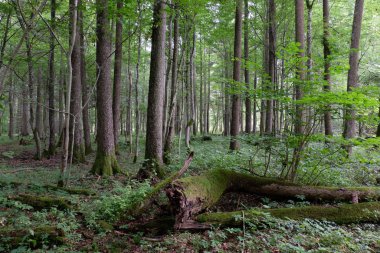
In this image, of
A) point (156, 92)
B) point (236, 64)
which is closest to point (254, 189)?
point (156, 92)

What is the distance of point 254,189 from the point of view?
6.24 m

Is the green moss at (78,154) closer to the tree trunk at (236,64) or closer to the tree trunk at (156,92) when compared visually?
the tree trunk at (156,92)

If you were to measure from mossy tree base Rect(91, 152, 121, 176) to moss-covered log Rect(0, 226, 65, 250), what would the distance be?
4659mm

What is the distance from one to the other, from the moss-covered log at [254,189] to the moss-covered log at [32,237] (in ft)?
7.40

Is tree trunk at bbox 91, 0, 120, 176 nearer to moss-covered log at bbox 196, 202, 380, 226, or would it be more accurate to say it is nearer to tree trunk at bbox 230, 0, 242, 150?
moss-covered log at bbox 196, 202, 380, 226

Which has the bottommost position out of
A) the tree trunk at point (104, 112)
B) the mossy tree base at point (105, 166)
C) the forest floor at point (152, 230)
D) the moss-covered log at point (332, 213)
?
the forest floor at point (152, 230)

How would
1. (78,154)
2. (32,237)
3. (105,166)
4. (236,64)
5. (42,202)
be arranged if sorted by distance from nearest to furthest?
(32,237)
(42,202)
(105,166)
(78,154)
(236,64)

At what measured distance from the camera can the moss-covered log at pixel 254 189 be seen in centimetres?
500

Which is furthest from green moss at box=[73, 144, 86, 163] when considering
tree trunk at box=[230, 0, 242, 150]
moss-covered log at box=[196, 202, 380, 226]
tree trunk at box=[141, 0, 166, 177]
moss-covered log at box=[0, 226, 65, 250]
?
moss-covered log at box=[196, 202, 380, 226]

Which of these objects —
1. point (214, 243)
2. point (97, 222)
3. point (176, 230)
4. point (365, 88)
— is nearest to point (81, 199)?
point (97, 222)

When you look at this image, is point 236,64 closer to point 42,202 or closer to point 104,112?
point 104,112

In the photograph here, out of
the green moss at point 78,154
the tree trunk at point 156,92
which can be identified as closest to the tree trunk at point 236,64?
the tree trunk at point 156,92

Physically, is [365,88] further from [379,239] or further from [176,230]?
[176,230]

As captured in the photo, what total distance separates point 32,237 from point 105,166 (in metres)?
5.02
